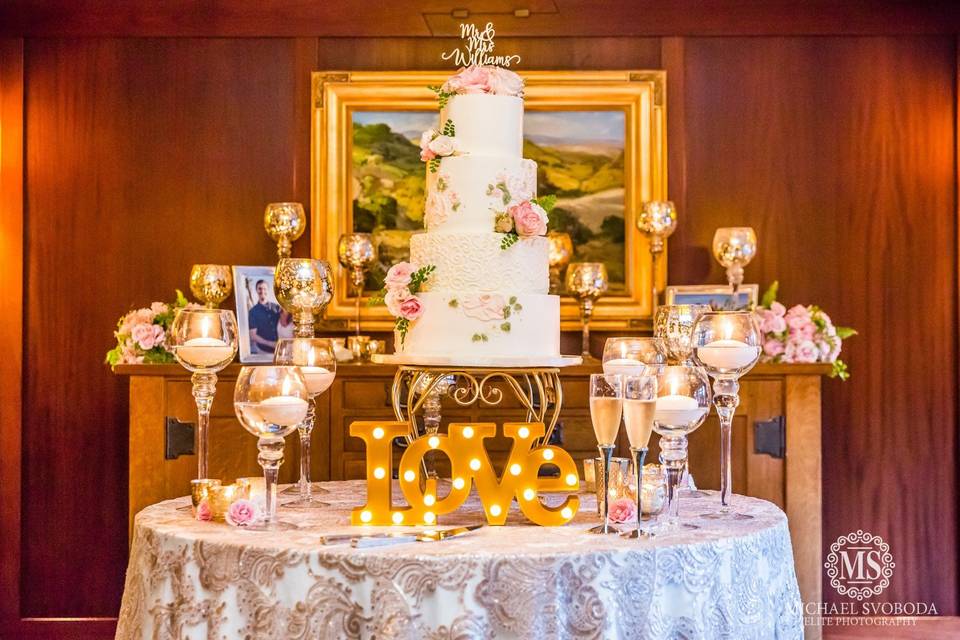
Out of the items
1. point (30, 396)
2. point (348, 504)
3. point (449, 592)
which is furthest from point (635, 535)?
point (30, 396)

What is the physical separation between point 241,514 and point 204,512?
142 millimetres

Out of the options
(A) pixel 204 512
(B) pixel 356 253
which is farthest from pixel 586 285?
(A) pixel 204 512

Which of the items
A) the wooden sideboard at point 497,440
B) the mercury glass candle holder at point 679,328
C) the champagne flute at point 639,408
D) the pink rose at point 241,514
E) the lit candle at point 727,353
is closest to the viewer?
the champagne flute at point 639,408

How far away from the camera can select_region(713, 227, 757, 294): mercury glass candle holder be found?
4.47 metres

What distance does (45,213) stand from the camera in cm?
483

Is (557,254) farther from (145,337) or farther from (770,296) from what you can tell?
(145,337)

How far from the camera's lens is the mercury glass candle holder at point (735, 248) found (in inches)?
176

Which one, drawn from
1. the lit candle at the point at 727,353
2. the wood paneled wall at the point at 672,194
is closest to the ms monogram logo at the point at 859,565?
the wood paneled wall at the point at 672,194

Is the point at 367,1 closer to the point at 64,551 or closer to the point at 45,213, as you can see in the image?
the point at 45,213

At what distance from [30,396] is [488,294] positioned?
2.83 meters

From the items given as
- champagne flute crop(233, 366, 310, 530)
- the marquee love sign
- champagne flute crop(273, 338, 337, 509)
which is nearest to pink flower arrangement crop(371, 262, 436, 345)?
champagne flute crop(273, 338, 337, 509)

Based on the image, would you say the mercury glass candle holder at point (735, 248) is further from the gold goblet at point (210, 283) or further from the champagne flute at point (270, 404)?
the champagne flute at point (270, 404)

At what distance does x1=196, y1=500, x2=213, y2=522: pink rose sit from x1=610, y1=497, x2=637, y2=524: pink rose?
89cm

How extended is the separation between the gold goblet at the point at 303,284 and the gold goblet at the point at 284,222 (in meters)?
0.88
